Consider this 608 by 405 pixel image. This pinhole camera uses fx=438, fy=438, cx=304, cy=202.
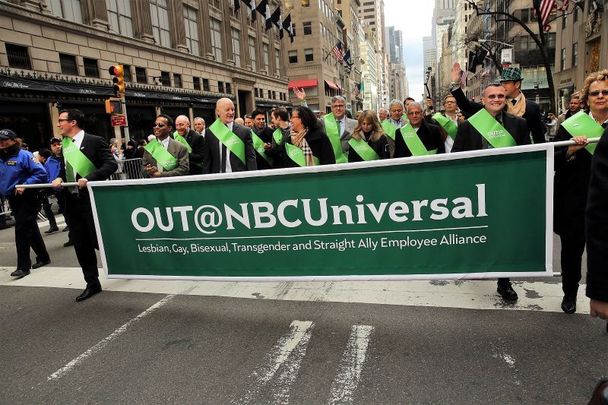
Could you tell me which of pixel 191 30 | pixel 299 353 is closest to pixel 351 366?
pixel 299 353

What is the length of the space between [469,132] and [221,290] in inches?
126

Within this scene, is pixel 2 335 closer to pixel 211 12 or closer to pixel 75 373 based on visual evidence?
pixel 75 373

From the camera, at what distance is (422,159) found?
348 cm

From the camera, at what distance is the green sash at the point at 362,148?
6324mm

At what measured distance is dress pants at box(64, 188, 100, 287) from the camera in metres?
5.06

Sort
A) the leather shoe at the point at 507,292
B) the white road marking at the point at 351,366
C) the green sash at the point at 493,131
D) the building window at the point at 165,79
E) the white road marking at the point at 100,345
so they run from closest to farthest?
the white road marking at the point at 351,366
the white road marking at the point at 100,345
the green sash at the point at 493,131
the leather shoe at the point at 507,292
the building window at the point at 165,79

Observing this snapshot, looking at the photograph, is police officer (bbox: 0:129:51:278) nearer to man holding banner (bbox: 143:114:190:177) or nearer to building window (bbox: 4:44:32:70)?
man holding banner (bbox: 143:114:190:177)

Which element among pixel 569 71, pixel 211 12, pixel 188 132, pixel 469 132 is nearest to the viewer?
pixel 469 132

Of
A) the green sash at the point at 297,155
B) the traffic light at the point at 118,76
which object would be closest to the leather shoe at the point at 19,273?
the green sash at the point at 297,155

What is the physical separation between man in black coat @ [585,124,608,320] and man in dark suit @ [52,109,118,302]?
488 cm

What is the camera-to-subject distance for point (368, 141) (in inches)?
256

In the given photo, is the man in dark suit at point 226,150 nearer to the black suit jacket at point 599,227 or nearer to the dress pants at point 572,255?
the dress pants at point 572,255

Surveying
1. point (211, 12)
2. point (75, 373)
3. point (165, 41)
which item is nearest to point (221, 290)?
point (75, 373)

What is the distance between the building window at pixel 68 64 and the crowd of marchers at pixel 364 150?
1747 cm
